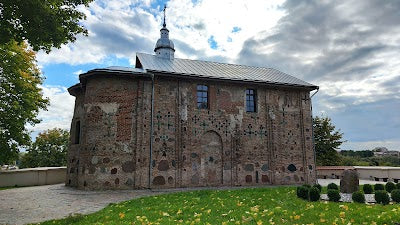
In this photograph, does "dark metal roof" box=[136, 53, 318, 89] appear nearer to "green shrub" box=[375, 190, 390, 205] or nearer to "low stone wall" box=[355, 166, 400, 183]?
"low stone wall" box=[355, 166, 400, 183]

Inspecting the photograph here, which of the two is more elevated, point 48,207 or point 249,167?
point 249,167

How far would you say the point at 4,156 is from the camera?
17.9m

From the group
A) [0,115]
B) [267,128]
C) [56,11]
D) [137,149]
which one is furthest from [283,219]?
[0,115]

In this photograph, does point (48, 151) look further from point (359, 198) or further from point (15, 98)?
point (359, 198)

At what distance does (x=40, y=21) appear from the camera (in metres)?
8.84

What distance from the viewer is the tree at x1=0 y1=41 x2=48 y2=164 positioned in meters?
17.1

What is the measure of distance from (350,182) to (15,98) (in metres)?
18.9

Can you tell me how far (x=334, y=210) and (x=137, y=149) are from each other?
421 inches

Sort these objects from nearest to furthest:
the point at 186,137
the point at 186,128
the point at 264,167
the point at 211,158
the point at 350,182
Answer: the point at 350,182 → the point at 186,137 → the point at 186,128 → the point at 211,158 → the point at 264,167

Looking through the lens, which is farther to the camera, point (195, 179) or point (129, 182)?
point (195, 179)

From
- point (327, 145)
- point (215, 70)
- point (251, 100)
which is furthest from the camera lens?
point (327, 145)

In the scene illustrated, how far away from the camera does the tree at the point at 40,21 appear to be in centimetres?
863

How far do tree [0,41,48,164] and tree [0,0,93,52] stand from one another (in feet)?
28.7

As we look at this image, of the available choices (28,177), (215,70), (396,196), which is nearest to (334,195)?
(396,196)
